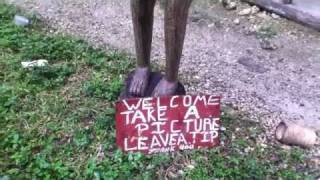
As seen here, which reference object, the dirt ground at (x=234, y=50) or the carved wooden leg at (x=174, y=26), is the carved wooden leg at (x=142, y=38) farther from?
the dirt ground at (x=234, y=50)

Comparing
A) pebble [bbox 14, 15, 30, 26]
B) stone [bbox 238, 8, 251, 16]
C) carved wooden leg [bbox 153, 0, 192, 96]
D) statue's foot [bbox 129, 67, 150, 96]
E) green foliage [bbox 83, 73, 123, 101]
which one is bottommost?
green foliage [bbox 83, 73, 123, 101]

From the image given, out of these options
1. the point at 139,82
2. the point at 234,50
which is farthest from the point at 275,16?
the point at 139,82

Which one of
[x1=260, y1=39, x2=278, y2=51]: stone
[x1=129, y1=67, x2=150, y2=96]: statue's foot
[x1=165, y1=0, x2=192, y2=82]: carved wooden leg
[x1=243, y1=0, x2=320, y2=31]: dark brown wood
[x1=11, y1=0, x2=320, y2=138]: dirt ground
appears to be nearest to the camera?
[x1=165, y1=0, x2=192, y2=82]: carved wooden leg

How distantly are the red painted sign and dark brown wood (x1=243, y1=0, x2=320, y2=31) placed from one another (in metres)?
1.73

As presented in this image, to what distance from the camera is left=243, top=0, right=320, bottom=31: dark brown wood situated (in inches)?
148

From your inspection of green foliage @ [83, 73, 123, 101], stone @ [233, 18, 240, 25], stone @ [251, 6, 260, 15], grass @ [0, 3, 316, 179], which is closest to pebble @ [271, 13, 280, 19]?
stone @ [251, 6, 260, 15]

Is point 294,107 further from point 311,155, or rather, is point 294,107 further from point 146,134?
point 146,134

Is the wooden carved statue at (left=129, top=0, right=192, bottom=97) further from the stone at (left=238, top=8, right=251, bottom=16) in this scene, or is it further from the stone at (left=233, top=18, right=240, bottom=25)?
the stone at (left=238, top=8, right=251, bottom=16)

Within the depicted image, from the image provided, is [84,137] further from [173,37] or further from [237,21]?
[237,21]

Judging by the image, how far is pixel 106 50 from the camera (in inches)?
134

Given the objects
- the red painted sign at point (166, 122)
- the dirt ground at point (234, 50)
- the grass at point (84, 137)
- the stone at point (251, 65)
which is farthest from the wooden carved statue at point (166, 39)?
the stone at point (251, 65)

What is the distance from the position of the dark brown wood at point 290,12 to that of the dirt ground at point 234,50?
0.18 feet

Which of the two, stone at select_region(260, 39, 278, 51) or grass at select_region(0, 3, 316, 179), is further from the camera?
stone at select_region(260, 39, 278, 51)

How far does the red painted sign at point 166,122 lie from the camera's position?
224 cm
